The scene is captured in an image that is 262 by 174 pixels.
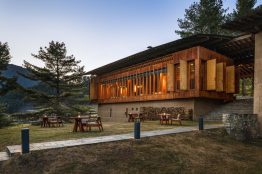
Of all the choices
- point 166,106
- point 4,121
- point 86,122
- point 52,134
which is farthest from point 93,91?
point 52,134

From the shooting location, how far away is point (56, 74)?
1031 inches

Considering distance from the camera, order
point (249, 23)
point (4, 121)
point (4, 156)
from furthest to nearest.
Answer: point (4, 121)
point (249, 23)
point (4, 156)

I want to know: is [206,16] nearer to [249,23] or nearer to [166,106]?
[166,106]

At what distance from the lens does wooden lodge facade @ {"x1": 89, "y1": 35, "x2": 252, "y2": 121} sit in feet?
60.9

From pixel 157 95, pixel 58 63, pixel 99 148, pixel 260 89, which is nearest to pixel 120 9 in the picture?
pixel 58 63

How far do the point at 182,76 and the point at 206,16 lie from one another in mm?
23553

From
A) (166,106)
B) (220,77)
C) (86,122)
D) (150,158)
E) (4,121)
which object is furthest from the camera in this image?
(166,106)

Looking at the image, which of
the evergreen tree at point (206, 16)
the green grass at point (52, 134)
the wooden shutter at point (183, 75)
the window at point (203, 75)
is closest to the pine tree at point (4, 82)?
the green grass at point (52, 134)

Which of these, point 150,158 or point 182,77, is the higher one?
point 182,77

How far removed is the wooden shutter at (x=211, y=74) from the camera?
18.1 metres

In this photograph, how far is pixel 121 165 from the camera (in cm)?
743

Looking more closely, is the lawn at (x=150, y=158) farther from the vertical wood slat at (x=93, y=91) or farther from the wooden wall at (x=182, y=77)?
the vertical wood slat at (x=93, y=91)

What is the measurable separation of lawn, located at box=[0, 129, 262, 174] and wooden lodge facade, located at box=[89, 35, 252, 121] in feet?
28.1

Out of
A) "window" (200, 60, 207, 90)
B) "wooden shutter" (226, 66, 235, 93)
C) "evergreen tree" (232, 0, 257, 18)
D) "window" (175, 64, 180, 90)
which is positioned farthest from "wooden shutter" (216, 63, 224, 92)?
"evergreen tree" (232, 0, 257, 18)
